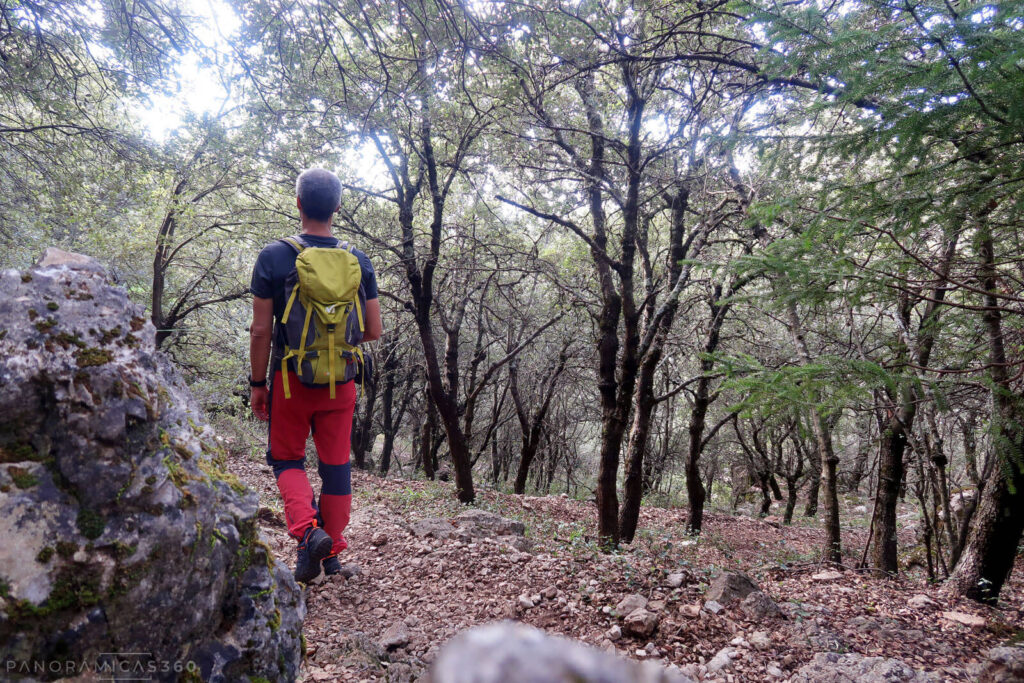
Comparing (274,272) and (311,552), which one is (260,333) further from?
(311,552)

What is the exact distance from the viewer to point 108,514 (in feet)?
4.81

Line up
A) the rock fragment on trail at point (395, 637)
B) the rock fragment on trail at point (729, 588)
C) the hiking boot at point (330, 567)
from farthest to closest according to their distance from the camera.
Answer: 1. the rock fragment on trail at point (729, 588)
2. the hiking boot at point (330, 567)
3. the rock fragment on trail at point (395, 637)

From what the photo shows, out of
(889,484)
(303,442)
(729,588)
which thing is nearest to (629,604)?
(729,588)

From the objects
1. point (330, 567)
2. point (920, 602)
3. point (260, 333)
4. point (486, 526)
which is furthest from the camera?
point (486, 526)

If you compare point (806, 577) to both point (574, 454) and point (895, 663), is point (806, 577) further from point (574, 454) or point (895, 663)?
point (574, 454)

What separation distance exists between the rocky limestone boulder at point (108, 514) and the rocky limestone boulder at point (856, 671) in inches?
103

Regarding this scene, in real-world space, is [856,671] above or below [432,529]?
below

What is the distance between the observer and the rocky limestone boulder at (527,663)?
0.27m

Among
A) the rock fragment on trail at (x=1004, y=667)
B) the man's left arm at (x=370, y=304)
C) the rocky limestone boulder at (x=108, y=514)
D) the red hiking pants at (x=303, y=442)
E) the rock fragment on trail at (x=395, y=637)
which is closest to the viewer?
the rocky limestone boulder at (x=108, y=514)

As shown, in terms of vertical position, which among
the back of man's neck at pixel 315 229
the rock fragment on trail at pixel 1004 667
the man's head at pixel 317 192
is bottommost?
the rock fragment on trail at pixel 1004 667

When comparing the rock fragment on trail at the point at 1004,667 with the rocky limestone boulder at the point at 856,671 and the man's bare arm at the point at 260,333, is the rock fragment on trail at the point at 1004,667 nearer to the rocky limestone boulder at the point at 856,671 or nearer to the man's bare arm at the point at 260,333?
the rocky limestone boulder at the point at 856,671

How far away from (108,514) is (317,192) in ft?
6.81

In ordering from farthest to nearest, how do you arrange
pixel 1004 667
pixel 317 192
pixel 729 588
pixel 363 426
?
pixel 363 426
pixel 729 588
pixel 317 192
pixel 1004 667

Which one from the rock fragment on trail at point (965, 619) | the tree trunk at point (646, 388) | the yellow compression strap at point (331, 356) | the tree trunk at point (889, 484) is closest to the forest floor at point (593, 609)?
the rock fragment on trail at point (965, 619)
